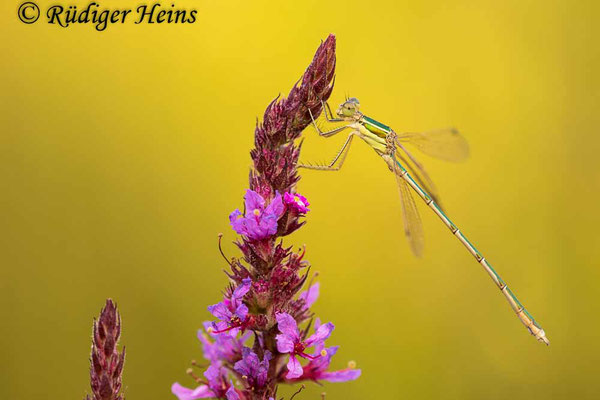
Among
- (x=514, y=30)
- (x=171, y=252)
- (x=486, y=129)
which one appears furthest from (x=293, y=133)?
(x=514, y=30)

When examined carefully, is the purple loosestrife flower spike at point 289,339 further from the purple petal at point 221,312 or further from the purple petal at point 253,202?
the purple petal at point 253,202

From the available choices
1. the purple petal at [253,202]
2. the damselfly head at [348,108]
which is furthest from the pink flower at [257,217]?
the damselfly head at [348,108]

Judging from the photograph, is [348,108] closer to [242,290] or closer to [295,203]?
[295,203]

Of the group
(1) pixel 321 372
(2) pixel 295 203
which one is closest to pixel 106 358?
(2) pixel 295 203

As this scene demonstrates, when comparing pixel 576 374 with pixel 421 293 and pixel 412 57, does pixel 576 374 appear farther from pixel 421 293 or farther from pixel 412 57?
pixel 412 57

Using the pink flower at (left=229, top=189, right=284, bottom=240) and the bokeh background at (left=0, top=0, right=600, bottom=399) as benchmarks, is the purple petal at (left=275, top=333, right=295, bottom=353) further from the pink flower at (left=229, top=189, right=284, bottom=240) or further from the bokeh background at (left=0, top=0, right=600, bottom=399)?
the bokeh background at (left=0, top=0, right=600, bottom=399)

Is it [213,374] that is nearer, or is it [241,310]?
[241,310]

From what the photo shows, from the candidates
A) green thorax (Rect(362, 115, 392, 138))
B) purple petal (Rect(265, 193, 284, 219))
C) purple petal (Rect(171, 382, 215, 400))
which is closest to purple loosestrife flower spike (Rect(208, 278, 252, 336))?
purple petal (Rect(265, 193, 284, 219))
